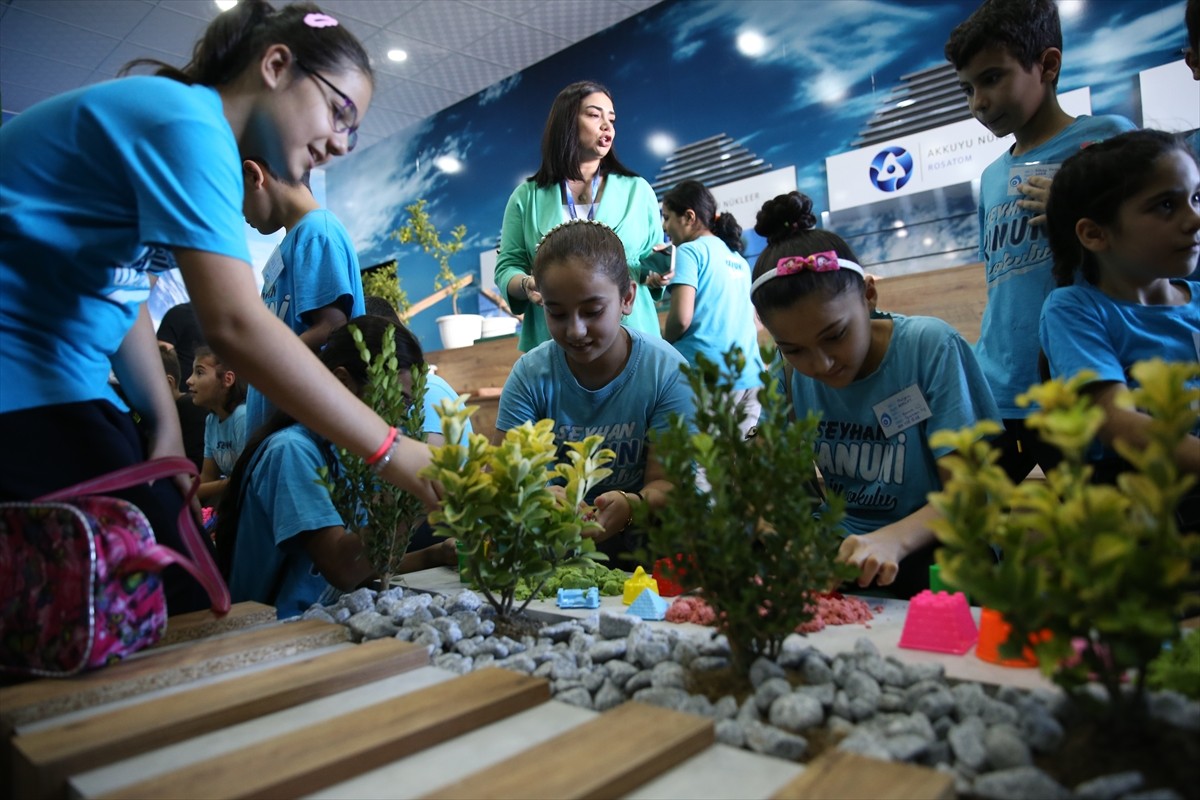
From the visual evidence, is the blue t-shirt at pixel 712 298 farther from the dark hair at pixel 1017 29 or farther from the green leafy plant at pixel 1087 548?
the green leafy plant at pixel 1087 548

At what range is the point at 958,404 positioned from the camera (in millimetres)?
1709

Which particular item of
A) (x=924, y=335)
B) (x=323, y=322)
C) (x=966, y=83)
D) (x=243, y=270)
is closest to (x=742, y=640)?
(x=243, y=270)

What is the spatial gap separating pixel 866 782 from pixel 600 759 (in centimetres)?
26

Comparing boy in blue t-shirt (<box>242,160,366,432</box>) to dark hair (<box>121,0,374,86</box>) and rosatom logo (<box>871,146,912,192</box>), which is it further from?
rosatom logo (<box>871,146,912,192</box>)

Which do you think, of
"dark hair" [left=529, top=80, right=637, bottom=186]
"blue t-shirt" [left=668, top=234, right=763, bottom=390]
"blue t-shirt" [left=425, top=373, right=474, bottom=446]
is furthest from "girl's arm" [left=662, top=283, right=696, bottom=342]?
"blue t-shirt" [left=425, top=373, right=474, bottom=446]

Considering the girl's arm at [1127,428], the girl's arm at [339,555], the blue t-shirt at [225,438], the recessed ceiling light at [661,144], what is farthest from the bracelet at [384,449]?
the recessed ceiling light at [661,144]

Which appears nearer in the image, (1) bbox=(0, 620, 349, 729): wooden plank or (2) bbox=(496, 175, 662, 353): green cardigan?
(1) bbox=(0, 620, 349, 729): wooden plank

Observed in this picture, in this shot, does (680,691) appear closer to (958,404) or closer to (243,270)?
(243,270)

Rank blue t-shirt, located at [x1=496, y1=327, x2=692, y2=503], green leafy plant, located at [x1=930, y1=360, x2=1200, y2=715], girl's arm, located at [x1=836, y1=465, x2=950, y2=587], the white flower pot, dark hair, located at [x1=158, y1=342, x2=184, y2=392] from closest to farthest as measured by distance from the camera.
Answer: green leafy plant, located at [x1=930, y1=360, x2=1200, y2=715] → girl's arm, located at [x1=836, y1=465, x2=950, y2=587] → blue t-shirt, located at [x1=496, y1=327, x2=692, y2=503] → dark hair, located at [x1=158, y1=342, x2=184, y2=392] → the white flower pot

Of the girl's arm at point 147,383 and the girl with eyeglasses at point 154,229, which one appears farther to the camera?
the girl's arm at point 147,383

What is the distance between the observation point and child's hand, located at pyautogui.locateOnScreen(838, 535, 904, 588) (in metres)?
1.40

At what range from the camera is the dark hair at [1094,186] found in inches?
65.6

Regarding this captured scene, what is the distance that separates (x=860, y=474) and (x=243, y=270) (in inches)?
53.0

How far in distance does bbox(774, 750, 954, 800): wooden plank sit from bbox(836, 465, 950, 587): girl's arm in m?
0.58
